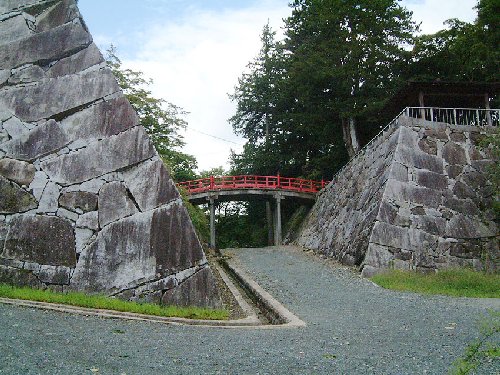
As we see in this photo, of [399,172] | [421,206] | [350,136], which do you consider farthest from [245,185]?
[421,206]

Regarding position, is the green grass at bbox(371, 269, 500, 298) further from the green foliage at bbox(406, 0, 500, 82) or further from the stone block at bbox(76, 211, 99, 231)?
the green foliage at bbox(406, 0, 500, 82)

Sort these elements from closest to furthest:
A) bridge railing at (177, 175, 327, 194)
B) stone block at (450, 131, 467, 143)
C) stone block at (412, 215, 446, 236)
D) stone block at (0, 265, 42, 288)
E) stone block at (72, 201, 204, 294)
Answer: stone block at (0, 265, 42, 288) < stone block at (72, 201, 204, 294) < stone block at (412, 215, 446, 236) < stone block at (450, 131, 467, 143) < bridge railing at (177, 175, 327, 194)

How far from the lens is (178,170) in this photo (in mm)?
25516

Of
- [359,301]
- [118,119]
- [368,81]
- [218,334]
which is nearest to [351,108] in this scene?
[368,81]

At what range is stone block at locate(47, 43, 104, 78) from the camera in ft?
22.1

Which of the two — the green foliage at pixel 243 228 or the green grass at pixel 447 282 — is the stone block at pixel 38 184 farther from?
the green foliage at pixel 243 228

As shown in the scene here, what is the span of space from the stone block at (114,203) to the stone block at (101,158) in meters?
0.27

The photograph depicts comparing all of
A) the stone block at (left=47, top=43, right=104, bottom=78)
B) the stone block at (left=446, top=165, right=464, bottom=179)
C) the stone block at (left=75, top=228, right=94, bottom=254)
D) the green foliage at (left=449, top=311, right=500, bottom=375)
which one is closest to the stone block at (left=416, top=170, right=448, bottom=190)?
the stone block at (left=446, top=165, right=464, bottom=179)

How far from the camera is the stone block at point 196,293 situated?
5.93m

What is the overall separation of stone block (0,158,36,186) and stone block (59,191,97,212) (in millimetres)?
579

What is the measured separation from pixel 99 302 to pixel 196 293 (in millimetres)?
1297

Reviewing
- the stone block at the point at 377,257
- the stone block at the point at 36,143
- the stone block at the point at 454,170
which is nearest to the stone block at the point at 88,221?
the stone block at the point at 36,143

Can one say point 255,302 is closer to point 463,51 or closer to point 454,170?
point 454,170

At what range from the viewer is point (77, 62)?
22.5ft
